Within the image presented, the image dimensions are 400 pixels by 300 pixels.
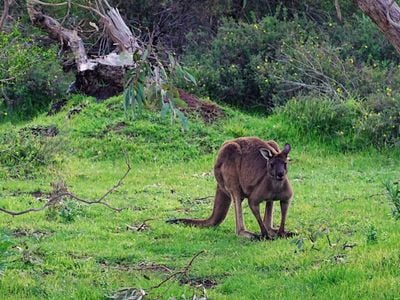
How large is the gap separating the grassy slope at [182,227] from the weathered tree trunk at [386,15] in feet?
6.32

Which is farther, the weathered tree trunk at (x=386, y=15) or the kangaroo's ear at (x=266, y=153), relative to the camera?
the kangaroo's ear at (x=266, y=153)

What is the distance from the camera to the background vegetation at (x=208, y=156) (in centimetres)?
688

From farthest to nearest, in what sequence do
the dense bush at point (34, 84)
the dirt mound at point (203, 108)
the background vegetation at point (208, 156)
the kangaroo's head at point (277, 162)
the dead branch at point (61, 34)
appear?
1. the dense bush at point (34, 84)
2. the dead branch at point (61, 34)
3. the dirt mound at point (203, 108)
4. the kangaroo's head at point (277, 162)
5. the background vegetation at point (208, 156)

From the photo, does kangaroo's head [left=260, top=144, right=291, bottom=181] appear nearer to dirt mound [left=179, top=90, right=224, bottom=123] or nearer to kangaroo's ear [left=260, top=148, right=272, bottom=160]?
kangaroo's ear [left=260, top=148, right=272, bottom=160]

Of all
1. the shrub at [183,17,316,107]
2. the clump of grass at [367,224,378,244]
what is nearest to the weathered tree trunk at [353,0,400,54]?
the clump of grass at [367,224,378,244]

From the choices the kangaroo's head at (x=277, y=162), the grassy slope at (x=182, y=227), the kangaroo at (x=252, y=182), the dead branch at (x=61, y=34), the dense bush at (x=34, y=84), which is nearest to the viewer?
the grassy slope at (x=182, y=227)

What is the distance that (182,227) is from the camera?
28.3 feet

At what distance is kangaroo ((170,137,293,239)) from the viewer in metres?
8.25

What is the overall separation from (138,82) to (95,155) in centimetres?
807

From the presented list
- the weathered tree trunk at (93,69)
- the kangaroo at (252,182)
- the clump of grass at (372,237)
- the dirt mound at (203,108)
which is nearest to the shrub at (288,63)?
the dirt mound at (203,108)

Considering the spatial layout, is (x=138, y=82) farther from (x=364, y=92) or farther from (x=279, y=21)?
(x=279, y=21)

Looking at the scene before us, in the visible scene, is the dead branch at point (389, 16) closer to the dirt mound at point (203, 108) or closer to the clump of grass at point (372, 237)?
the clump of grass at point (372, 237)

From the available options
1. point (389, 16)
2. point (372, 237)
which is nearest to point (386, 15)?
point (389, 16)

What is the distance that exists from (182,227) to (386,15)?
3992 mm
